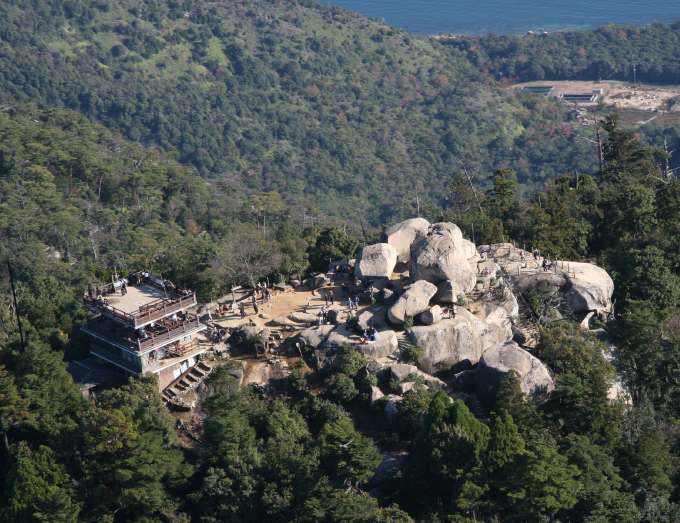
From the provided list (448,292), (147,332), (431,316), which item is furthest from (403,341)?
(147,332)

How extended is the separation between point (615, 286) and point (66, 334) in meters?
36.9

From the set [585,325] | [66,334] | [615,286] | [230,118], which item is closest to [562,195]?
[615,286]

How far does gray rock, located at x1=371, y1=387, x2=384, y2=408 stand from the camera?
42375 mm

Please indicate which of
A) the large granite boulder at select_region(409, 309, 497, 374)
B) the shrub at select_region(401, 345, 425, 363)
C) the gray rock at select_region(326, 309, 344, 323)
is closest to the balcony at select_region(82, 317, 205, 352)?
the gray rock at select_region(326, 309, 344, 323)

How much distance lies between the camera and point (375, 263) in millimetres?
50062

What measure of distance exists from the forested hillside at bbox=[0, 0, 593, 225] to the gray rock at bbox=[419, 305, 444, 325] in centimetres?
11226

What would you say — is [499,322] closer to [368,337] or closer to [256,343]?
[368,337]

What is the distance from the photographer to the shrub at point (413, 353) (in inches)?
1740

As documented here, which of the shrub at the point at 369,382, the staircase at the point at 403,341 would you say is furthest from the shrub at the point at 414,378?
the staircase at the point at 403,341

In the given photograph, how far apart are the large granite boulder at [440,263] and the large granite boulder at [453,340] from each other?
9.66 feet

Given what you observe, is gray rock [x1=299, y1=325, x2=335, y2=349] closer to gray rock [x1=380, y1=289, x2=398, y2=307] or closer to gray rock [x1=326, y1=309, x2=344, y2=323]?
gray rock [x1=326, y1=309, x2=344, y2=323]

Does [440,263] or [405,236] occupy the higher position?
[440,263]

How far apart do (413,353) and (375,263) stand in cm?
809

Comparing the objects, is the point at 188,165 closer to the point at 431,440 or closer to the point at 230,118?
the point at 230,118
